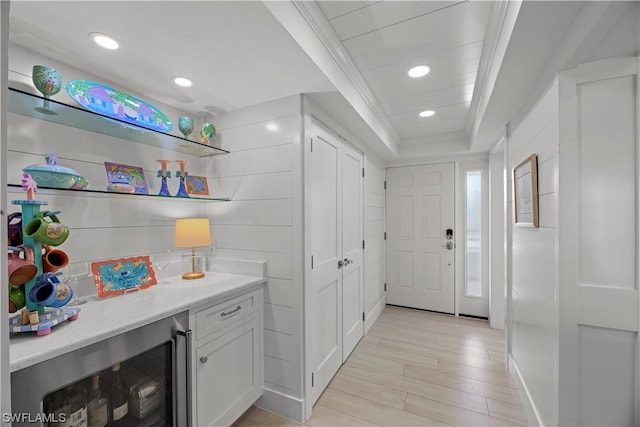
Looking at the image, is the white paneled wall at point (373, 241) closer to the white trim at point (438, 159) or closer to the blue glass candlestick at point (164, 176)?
the white trim at point (438, 159)

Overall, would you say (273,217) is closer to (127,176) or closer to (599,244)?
(127,176)

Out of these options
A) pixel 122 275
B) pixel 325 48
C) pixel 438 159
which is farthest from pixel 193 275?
pixel 438 159

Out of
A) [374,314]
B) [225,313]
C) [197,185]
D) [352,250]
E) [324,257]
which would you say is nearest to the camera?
[225,313]

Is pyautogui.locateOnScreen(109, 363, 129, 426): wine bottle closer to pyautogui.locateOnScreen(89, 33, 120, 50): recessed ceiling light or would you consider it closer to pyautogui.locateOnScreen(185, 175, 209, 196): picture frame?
pyautogui.locateOnScreen(185, 175, 209, 196): picture frame

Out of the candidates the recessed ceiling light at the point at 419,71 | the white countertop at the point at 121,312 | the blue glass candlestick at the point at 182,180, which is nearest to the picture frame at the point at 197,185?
the blue glass candlestick at the point at 182,180

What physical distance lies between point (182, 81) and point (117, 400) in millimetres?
1683

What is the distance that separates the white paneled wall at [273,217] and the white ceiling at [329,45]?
0.65ft

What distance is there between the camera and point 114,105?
4.93ft

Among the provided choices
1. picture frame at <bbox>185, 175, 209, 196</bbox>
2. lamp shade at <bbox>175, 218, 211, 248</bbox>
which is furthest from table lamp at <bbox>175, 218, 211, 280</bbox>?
picture frame at <bbox>185, 175, 209, 196</bbox>

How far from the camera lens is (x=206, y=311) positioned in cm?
147

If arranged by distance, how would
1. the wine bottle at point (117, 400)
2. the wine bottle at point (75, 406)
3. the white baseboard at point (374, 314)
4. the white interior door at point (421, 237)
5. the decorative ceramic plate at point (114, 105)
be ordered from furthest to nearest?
the white interior door at point (421, 237)
the white baseboard at point (374, 314)
the decorative ceramic plate at point (114, 105)
the wine bottle at point (117, 400)
the wine bottle at point (75, 406)

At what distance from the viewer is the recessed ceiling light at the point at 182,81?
162cm

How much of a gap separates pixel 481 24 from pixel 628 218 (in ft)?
3.78

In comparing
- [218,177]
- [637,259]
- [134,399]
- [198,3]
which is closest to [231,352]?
[134,399]
